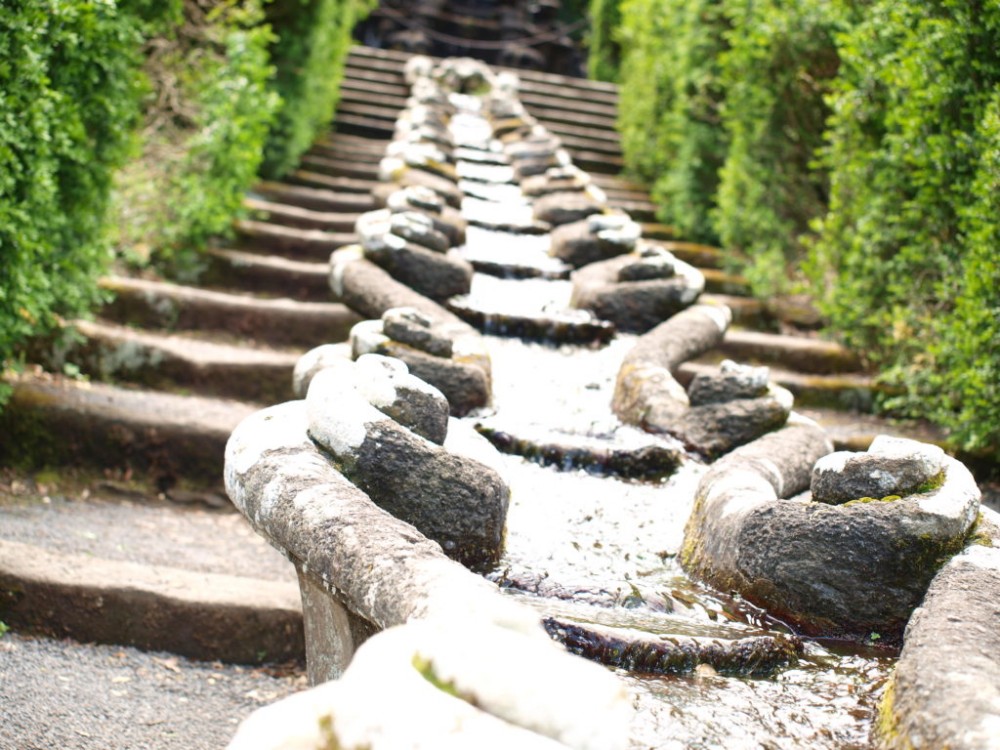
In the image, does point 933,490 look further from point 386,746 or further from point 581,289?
point 581,289

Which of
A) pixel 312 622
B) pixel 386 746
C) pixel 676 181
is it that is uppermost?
pixel 676 181

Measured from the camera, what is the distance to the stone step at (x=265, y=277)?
630 centimetres

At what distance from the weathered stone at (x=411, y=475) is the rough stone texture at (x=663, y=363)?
1.25 meters

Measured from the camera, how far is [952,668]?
191 centimetres

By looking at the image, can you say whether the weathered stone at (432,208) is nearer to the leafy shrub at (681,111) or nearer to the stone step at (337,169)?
the leafy shrub at (681,111)

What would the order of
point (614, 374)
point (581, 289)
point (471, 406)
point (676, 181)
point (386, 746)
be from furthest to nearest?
point (676, 181) < point (581, 289) < point (614, 374) < point (471, 406) < point (386, 746)

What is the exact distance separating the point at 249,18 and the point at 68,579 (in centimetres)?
481

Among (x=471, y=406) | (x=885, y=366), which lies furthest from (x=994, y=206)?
(x=471, y=406)

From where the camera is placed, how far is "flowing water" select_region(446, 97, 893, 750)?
2.18 m

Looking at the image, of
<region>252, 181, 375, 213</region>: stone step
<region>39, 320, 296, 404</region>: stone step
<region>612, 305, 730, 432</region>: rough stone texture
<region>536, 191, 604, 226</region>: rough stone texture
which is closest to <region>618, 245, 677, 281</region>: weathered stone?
<region>612, 305, 730, 432</region>: rough stone texture

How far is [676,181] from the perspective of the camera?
8047mm

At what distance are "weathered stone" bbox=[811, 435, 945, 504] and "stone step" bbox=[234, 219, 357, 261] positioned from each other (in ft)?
15.1

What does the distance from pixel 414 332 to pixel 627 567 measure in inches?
51.9

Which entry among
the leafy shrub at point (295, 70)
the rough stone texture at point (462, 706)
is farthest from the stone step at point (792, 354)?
the rough stone texture at point (462, 706)
